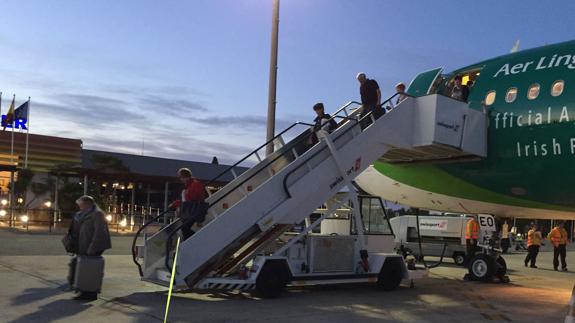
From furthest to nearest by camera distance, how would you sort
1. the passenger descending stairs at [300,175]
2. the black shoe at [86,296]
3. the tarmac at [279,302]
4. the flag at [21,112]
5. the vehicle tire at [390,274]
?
the flag at [21,112], the vehicle tire at [390,274], the passenger descending stairs at [300,175], the black shoe at [86,296], the tarmac at [279,302]

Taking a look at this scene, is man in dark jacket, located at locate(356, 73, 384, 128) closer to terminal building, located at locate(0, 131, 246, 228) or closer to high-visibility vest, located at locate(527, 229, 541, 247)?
high-visibility vest, located at locate(527, 229, 541, 247)

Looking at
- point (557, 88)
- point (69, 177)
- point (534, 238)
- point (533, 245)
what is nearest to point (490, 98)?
point (557, 88)

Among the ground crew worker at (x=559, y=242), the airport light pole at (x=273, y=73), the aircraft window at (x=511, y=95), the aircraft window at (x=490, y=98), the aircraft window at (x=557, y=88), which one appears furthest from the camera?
the ground crew worker at (x=559, y=242)

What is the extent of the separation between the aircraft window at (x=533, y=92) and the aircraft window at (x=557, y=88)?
1.09 feet

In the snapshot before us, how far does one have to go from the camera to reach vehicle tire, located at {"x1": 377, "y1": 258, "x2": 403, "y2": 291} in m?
12.2

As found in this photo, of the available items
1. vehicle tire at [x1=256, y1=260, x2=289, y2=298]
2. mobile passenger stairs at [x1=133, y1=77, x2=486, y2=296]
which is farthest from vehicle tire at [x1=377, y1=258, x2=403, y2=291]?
vehicle tire at [x1=256, y1=260, x2=289, y2=298]

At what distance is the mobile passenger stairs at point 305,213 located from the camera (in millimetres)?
10273

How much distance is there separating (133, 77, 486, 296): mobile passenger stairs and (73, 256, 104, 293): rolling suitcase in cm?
109

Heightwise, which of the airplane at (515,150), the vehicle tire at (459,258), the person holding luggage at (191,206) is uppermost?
the airplane at (515,150)

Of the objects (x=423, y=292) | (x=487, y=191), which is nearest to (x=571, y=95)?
(x=487, y=191)

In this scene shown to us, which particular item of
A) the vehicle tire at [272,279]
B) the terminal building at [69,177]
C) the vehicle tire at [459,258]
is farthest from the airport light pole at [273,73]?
the terminal building at [69,177]

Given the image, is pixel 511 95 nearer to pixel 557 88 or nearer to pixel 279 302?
pixel 557 88

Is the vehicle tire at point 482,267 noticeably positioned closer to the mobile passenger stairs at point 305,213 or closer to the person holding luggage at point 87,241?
the mobile passenger stairs at point 305,213

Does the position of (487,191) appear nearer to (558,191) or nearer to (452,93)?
(558,191)
